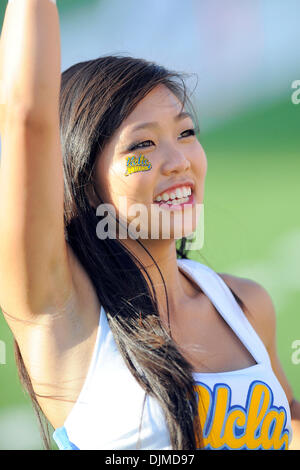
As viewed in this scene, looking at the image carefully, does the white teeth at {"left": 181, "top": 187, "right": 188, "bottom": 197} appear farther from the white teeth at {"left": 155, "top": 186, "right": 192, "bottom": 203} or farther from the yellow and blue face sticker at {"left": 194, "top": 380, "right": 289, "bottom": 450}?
the yellow and blue face sticker at {"left": 194, "top": 380, "right": 289, "bottom": 450}

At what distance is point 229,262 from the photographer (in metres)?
3.39

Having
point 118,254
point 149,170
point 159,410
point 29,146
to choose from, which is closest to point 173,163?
point 149,170

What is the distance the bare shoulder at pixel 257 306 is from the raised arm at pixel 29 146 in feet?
2.19

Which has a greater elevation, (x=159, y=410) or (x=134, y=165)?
(x=134, y=165)

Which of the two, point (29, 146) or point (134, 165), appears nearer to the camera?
point (29, 146)

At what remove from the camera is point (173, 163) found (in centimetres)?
117

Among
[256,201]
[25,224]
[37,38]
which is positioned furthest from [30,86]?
[256,201]

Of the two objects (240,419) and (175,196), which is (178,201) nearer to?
(175,196)

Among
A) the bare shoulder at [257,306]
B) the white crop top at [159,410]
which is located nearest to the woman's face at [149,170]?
the white crop top at [159,410]

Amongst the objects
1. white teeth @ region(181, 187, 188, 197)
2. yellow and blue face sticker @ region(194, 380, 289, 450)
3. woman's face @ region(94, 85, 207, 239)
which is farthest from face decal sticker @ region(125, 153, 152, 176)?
yellow and blue face sticker @ region(194, 380, 289, 450)

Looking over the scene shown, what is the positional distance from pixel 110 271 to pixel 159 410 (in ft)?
0.91

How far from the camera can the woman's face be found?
1164 millimetres

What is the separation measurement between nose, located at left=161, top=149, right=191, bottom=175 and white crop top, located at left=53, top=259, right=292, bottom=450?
0.32 meters
